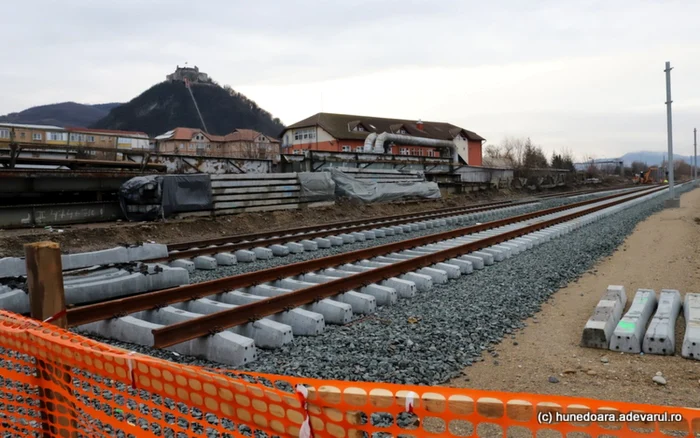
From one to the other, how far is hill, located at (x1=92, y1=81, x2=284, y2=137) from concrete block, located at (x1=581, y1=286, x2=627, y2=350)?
13902cm

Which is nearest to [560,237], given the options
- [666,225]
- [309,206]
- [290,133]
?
[666,225]

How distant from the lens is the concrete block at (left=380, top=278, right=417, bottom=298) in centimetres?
745

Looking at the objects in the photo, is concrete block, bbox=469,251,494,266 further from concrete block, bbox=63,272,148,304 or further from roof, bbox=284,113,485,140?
roof, bbox=284,113,485,140

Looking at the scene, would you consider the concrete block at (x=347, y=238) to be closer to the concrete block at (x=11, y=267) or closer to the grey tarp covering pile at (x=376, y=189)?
the concrete block at (x=11, y=267)

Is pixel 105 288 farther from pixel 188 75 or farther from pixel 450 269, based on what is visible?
pixel 188 75

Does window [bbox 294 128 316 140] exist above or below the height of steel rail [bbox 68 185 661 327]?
above

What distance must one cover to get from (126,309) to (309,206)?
1522cm

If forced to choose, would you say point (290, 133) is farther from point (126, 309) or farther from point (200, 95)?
point (200, 95)


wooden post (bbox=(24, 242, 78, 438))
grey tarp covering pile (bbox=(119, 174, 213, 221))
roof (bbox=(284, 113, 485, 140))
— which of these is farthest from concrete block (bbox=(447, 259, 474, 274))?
roof (bbox=(284, 113, 485, 140))

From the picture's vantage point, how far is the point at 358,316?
6566mm

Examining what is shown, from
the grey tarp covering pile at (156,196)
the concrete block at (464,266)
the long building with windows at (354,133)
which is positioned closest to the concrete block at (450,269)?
the concrete block at (464,266)

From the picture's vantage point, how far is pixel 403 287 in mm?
7469

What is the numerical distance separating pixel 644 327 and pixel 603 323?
57 centimetres

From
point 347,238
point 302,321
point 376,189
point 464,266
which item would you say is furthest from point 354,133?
point 302,321
